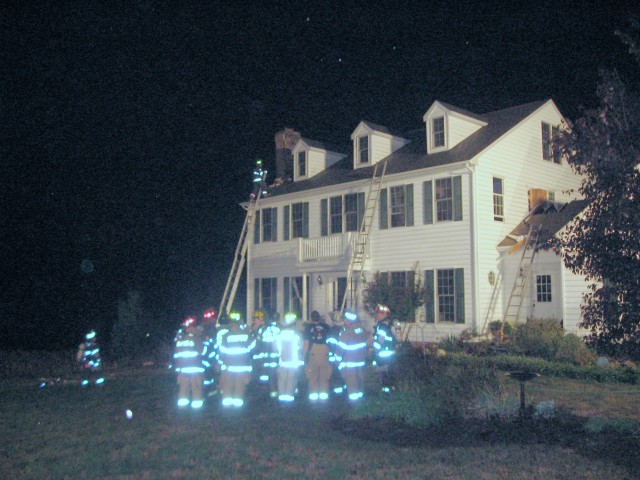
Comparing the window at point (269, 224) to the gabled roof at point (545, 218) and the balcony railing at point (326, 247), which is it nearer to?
the balcony railing at point (326, 247)

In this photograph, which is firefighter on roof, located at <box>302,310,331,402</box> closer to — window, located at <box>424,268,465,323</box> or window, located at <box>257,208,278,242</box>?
window, located at <box>424,268,465,323</box>

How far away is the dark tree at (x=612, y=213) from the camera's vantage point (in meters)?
Answer: 6.81

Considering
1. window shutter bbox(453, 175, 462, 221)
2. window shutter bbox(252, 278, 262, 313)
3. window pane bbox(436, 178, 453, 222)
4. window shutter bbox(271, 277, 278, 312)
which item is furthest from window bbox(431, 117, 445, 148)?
window shutter bbox(252, 278, 262, 313)

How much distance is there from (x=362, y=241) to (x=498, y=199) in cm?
464

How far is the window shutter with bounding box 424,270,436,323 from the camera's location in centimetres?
2068

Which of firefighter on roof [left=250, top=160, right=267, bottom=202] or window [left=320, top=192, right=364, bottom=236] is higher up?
firefighter on roof [left=250, top=160, right=267, bottom=202]

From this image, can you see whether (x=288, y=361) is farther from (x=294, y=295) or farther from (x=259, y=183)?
(x=259, y=183)

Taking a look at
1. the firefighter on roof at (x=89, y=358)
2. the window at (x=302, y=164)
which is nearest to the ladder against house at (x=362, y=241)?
the window at (x=302, y=164)

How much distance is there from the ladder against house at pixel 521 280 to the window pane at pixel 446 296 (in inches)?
61.8

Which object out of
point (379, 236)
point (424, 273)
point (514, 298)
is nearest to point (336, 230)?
point (379, 236)

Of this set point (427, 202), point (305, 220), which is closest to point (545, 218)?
point (427, 202)

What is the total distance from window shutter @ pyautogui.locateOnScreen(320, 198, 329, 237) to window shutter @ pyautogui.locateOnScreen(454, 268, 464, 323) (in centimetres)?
576

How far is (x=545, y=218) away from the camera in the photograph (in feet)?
67.8

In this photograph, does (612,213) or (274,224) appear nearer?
(612,213)
